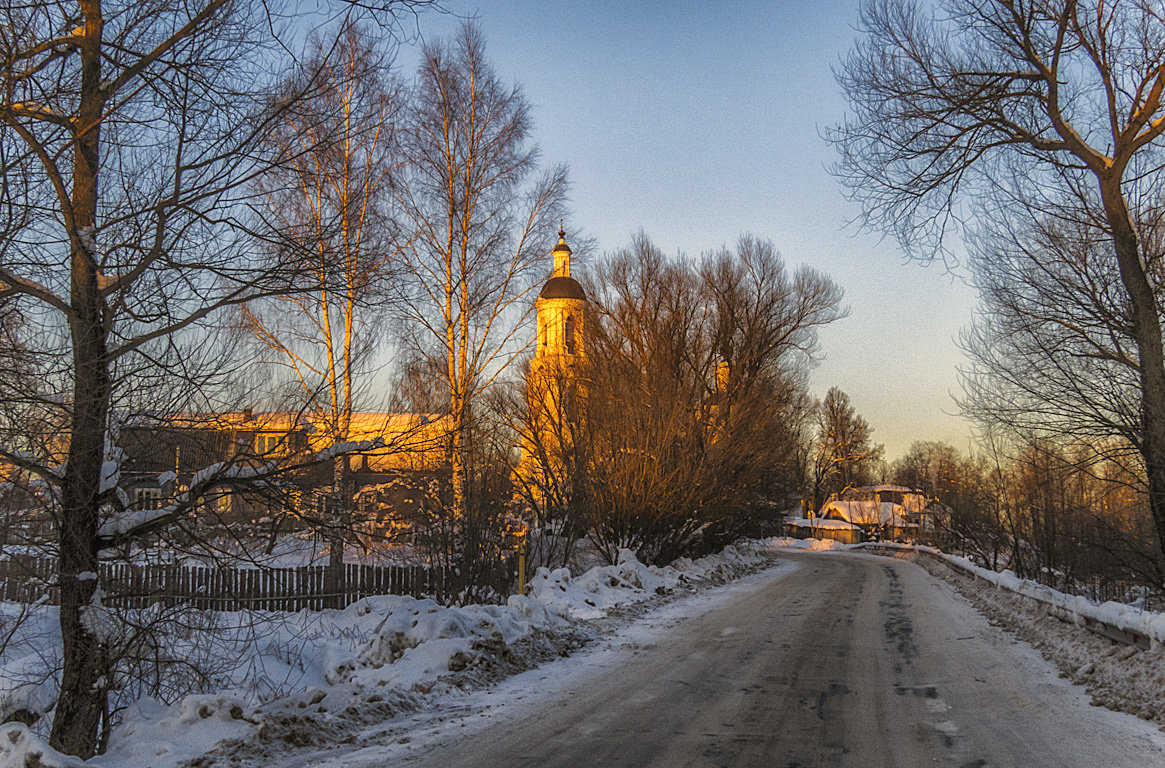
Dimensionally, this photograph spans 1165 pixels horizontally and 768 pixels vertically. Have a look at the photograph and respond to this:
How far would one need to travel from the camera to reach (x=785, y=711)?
288 inches

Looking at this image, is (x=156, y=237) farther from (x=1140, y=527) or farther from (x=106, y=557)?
(x=1140, y=527)

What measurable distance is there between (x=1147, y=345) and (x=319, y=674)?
10.6m

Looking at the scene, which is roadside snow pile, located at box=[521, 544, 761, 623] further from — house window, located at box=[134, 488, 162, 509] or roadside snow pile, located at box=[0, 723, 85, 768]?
roadside snow pile, located at box=[0, 723, 85, 768]

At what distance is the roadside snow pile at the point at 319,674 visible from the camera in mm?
5840

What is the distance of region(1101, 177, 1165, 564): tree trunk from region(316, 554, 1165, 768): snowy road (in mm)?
2794

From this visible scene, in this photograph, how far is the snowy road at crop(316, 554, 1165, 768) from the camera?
19.6 feet

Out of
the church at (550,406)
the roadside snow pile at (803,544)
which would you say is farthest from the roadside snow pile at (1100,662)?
the roadside snow pile at (803,544)

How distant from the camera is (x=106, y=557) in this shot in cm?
580

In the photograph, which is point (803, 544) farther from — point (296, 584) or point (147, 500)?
point (147, 500)

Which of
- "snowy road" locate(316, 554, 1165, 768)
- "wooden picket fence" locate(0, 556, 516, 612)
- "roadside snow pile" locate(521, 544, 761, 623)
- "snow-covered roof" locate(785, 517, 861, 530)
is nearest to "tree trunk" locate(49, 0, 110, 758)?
"wooden picket fence" locate(0, 556, 516, 612)

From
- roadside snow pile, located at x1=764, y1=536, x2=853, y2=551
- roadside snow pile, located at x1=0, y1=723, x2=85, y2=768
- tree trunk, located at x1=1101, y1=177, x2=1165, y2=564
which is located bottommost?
roadside snow pile, located at x1=764, y1=536, x2=853, y2=551

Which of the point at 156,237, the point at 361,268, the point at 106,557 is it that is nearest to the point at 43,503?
the point at 106,557

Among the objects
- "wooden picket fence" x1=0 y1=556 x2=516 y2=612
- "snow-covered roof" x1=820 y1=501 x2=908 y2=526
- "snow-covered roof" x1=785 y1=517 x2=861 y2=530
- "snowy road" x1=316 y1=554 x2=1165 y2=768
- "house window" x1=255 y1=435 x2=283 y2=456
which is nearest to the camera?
"house window" x1=255 y1=435 x2=283 y2=456

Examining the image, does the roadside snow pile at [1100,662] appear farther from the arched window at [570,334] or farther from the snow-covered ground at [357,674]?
the arched window at [570,334]
